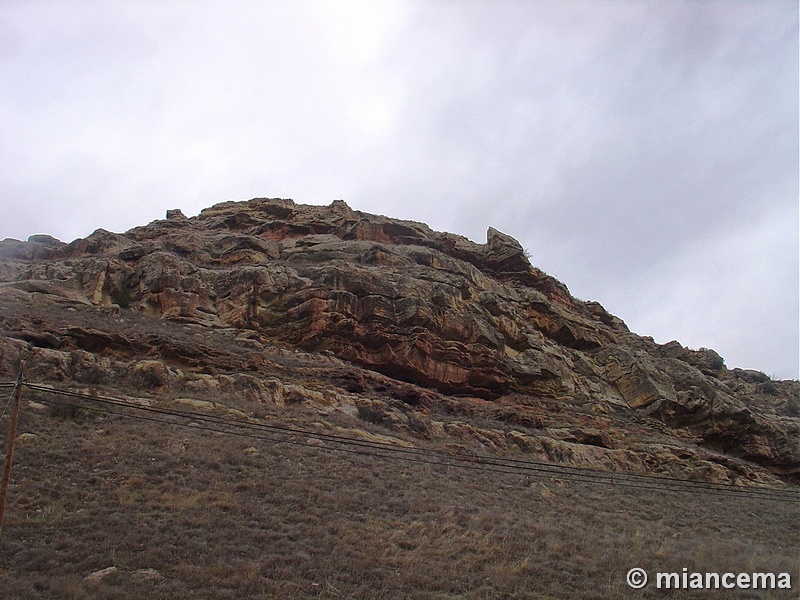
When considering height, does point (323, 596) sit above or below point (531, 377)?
below

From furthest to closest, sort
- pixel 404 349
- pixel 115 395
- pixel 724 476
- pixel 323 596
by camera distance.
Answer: pixel 404 349 < pixel 724 476 < pixel 115 395 < pixel 323 596

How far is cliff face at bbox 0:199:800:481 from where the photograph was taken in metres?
22.0

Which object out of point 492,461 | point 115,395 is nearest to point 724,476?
point 492,461

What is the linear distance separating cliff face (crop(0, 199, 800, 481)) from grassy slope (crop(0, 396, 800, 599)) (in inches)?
198

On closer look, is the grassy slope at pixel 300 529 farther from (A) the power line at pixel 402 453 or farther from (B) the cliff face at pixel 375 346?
(B) the cliff face at pixel 375 346

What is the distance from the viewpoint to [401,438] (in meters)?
20.7

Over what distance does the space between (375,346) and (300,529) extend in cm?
1630

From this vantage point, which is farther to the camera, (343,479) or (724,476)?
(724,476)

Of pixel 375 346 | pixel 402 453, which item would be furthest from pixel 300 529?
pixel 375 346

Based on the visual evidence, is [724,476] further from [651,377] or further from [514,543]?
[514,543]

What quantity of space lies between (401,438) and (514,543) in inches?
323

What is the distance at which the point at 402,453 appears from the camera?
1912 cm

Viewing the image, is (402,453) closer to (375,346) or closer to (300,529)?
(300,529)

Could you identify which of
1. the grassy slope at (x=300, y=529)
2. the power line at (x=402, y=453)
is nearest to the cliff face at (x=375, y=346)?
the power line at (x=402, y=453)
